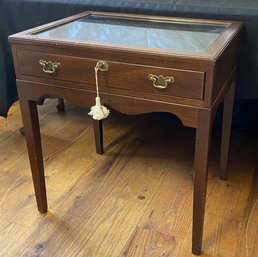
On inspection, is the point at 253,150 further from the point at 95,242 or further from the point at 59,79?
the point at 59,79

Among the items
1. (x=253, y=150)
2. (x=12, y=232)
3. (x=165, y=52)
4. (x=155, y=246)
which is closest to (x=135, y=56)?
(x=165, y=52)

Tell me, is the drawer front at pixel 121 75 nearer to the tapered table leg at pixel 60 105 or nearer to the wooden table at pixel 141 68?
the wooden table at pixel 141 68

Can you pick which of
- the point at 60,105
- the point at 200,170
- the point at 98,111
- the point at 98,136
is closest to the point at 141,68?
the point at 98,111

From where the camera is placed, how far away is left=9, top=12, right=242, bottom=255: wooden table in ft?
2.87

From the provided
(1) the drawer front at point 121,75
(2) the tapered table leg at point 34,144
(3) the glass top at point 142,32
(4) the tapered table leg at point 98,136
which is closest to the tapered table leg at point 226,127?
(3) the glass top at point 142,32

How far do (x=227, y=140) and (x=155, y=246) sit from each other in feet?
1.41

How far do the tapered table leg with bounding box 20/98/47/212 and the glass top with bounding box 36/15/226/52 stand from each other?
0.21 m

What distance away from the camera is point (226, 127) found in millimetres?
1285

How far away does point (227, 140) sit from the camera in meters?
1.31

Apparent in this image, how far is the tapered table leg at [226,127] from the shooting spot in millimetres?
1210

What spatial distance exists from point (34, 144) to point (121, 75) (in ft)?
1.21

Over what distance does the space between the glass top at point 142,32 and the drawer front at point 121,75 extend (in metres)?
0.06

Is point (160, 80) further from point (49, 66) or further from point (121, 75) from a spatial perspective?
point (49, 66)

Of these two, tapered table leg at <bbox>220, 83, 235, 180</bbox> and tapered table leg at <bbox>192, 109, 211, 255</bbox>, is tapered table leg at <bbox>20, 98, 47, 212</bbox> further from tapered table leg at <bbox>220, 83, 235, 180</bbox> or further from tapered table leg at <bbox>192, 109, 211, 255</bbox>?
tapered table leg at <bbox>220, 83, 235, 180</bbox>
